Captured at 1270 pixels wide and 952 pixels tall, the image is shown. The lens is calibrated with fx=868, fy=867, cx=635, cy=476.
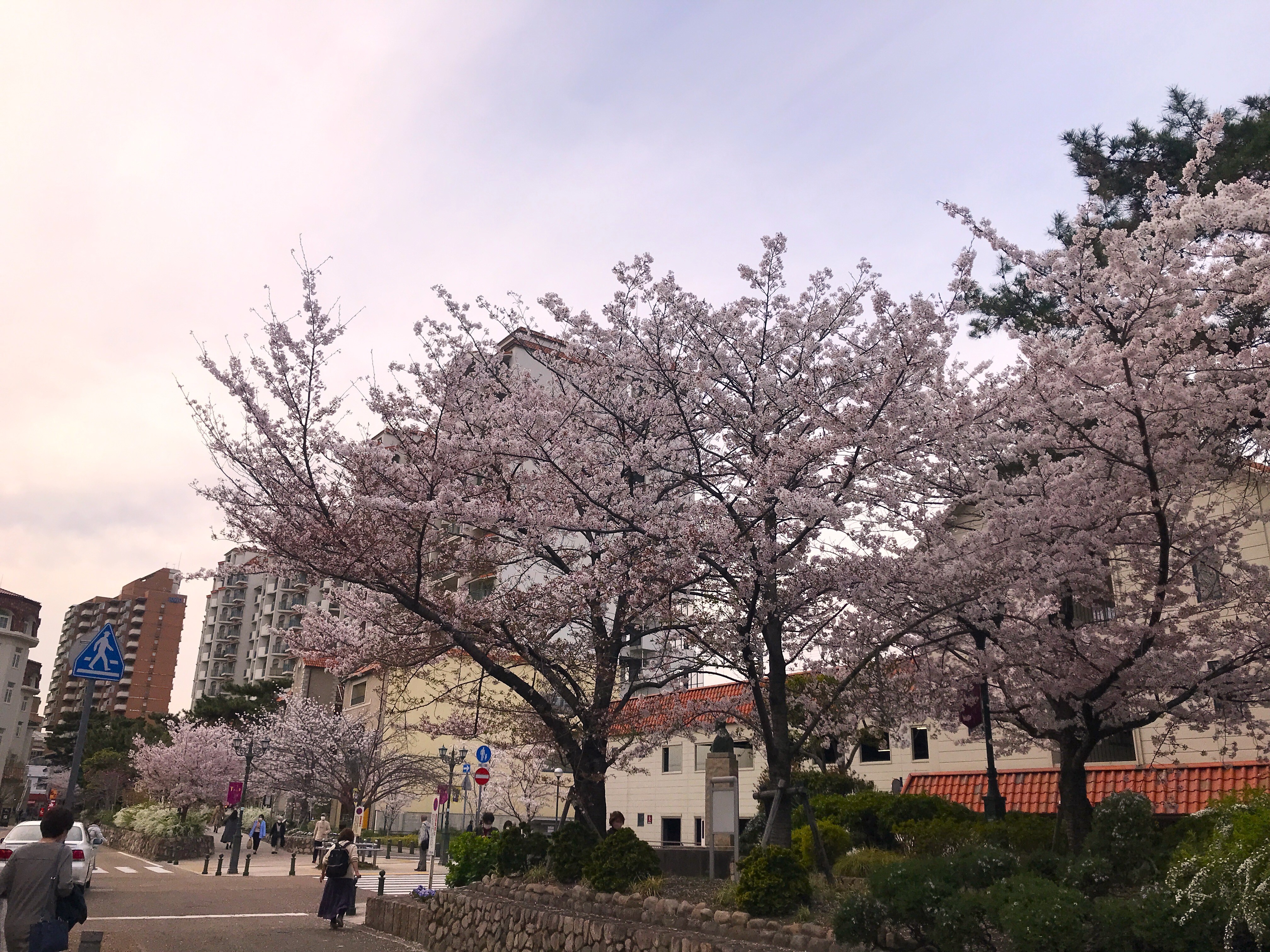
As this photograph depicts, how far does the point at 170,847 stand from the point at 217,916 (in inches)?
814

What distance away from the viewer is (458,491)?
1136cm

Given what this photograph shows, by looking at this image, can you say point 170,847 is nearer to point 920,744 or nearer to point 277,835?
point 277,835

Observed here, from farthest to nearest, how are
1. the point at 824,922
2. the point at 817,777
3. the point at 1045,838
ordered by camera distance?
the point at 817,777 < the point at 1045,838 < the point at 824,922

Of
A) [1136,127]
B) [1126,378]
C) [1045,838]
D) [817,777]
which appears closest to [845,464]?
[1126,378]

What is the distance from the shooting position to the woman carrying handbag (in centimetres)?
616

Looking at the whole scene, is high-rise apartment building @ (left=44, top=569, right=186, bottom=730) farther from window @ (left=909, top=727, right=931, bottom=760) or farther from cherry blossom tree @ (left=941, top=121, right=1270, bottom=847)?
cherry blossom tree @ (left=941, top=121, right=1270, bottom=847)

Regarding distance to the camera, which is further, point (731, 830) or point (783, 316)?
point (783, 316)

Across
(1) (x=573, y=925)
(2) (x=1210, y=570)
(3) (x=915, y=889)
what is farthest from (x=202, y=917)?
(2) (x=1210, y=570)

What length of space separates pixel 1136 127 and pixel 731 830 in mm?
13427

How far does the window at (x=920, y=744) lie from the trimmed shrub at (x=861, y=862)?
13.2 meters

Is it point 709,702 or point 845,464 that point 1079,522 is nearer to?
point 845,464

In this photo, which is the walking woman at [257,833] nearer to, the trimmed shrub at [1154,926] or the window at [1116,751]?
the window at [1116,751]

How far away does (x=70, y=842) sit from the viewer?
53.8ft

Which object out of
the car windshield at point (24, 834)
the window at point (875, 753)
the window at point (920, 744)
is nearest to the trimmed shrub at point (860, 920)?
the car windshield at point (24, 834)
